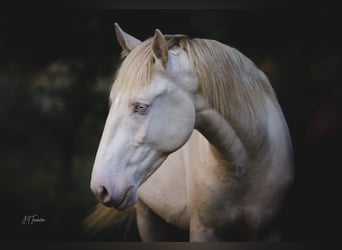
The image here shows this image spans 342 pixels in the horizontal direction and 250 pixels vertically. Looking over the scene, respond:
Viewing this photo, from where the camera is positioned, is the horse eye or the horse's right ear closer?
the horse eye

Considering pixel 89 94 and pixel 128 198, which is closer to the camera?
pixel 128 198

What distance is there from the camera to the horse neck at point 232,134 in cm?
156

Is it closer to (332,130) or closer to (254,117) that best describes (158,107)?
(254,117)

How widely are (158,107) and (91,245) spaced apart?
2.70 ft

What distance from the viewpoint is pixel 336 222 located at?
193 centimetres

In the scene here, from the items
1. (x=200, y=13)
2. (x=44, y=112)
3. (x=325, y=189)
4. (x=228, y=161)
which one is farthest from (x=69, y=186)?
(x=325, y=189)

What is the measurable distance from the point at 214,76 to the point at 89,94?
70 centimetres

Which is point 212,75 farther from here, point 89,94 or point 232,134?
point 89,94
